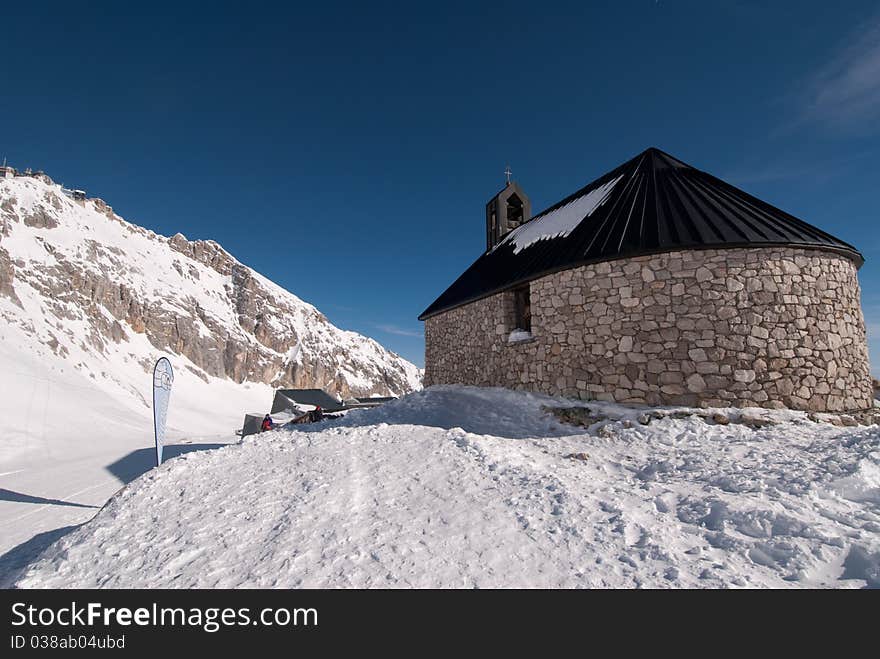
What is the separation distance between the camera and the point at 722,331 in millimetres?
7473

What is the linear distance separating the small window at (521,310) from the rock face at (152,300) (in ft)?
166

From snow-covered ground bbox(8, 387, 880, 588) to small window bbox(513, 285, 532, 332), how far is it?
4773 mm

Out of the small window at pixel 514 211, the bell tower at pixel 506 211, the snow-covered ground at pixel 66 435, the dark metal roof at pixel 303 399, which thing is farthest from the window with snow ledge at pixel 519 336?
the dark metal roof at pixel 303 399

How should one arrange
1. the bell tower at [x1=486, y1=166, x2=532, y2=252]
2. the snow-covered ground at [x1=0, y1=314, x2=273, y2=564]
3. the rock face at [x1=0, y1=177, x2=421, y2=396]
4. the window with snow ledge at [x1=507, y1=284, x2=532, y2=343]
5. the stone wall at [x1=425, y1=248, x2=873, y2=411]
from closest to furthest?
the stone wall at [x1=425, y1=248, x2=873, y2=411]
the snow-covered ground at [x1=0, y1=314, x2=273, y2=564]
the window with snow ledge at [x1=507, y1=284, x2=532, y2=343]
the bell tower at [x1=486, y1=166, x2=532, y2=252]
the rock face at [x1=0, y1=177, x2=421, y2=396]

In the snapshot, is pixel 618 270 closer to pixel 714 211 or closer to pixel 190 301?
pixel 714 211

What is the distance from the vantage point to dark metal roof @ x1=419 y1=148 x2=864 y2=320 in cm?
790

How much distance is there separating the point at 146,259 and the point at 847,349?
91525mm

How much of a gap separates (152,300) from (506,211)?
6884 centimetres

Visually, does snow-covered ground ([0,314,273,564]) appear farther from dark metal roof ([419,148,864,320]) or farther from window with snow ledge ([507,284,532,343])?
dark metal roof ([419,148,864,320])

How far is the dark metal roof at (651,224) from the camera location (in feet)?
25.9

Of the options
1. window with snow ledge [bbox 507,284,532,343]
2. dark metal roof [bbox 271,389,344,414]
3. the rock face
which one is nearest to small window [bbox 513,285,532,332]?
window with snow ledge [bbox 507,284,532,343]

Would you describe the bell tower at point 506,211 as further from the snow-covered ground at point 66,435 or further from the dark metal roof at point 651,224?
the snow-covered ground at point 66,435
